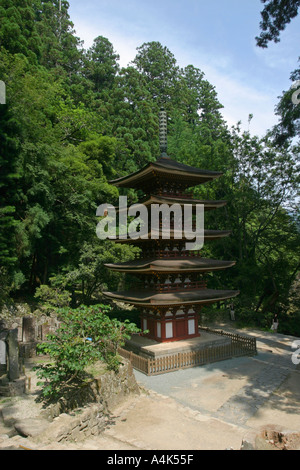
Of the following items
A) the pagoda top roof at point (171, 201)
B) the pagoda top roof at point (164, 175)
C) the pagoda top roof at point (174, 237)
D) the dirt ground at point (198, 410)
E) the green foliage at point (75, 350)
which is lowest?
the dirt ground at point (198, 410)

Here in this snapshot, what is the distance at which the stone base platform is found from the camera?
48.2 ft

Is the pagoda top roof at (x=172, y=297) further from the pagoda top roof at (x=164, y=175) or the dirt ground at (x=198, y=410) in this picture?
the pagoda top roof at (x=164, y=175)

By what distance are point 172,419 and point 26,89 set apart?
25180mm

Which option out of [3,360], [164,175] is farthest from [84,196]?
[3,360]

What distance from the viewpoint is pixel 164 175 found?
1712 cm

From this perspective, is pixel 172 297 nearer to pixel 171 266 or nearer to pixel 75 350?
pixel 171 266

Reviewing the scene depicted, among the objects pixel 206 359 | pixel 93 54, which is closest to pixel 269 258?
pixel 206 359

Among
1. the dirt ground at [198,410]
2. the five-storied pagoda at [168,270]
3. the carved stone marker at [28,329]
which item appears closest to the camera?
the dirt ground at [198,410]

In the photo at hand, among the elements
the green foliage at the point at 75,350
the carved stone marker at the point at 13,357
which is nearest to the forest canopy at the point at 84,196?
the carved stone marker at the point at 13,357

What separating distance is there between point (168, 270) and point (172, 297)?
143cm

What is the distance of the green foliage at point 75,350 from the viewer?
9078 mm

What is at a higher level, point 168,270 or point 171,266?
point 171,266

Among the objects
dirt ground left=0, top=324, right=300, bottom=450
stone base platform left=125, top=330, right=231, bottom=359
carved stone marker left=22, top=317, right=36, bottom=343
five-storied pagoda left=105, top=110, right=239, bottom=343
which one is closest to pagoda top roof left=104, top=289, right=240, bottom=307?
five-storied pagoda left=105, top=110, right=239, bottom=343

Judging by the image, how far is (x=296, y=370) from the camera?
14.8m
